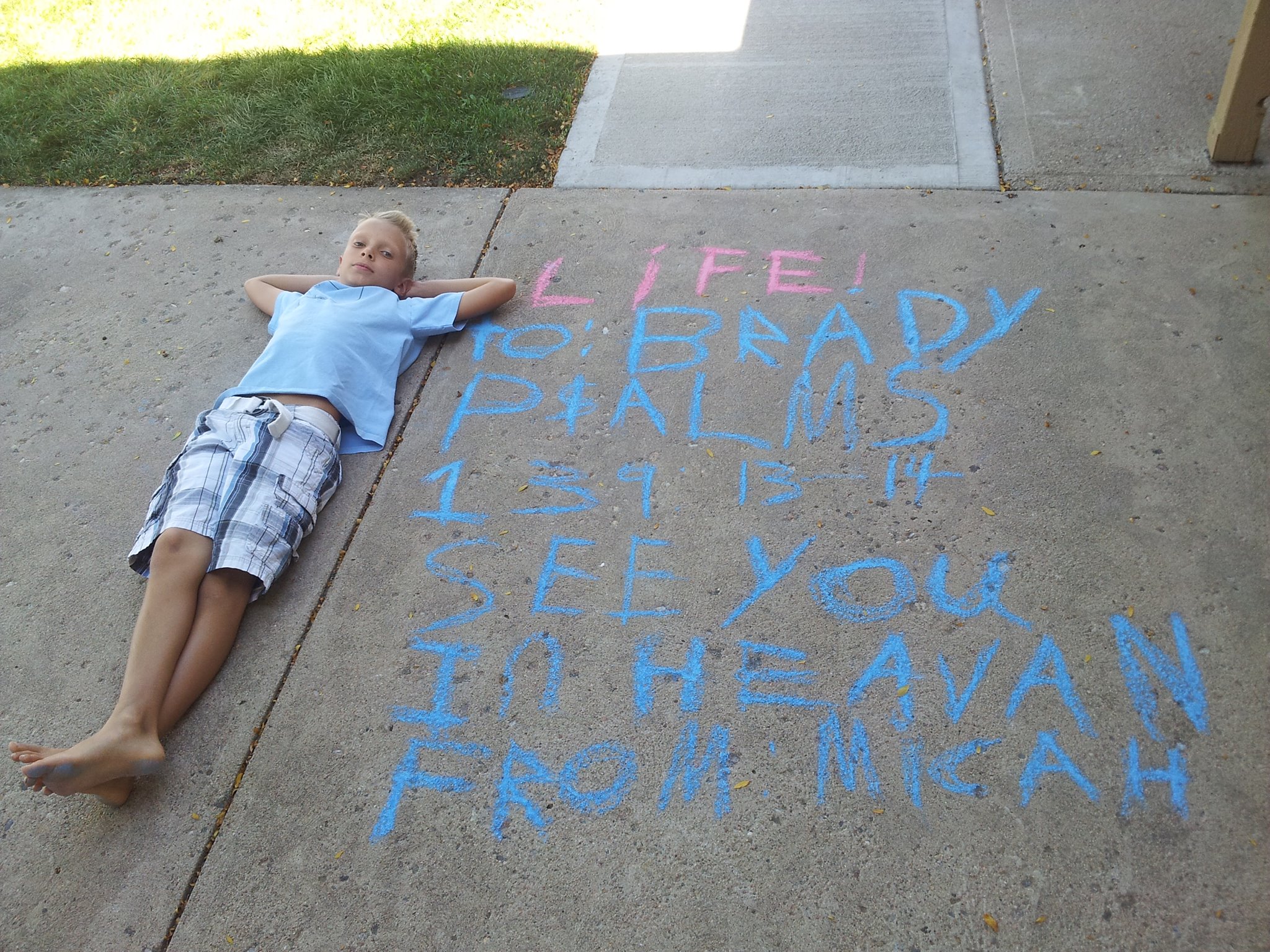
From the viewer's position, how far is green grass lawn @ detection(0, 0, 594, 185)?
4.39 m

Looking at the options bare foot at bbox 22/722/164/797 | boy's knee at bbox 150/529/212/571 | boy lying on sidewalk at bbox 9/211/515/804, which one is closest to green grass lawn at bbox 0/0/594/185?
boy lying on sidewalk at bbox 9/211/515/804

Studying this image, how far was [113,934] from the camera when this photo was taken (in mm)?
1988

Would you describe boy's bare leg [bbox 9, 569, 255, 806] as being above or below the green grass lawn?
below

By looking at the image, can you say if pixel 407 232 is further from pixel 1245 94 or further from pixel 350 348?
pixel 1245 94

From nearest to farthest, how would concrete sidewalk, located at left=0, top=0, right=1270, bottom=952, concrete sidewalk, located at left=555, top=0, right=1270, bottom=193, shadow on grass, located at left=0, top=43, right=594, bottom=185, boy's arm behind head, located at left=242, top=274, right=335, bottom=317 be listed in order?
1. concrete sidewalk, located at left=0, top=0, right=1270, bottom=952
2. boy's arm behind head, located at left=242, top=274, right=335, bottom=317
3. concrete sidewalk, located at left=555, top=0, right=1270, bottom=193
4. shadow on grass, located at left=0, top=43, right=594, bottom=185

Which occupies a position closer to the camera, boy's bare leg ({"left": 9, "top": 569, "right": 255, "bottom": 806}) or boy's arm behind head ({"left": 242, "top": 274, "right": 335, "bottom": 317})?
boy's bare leg ({"left": 9, "top": 569, "right": 255, "bottom": 806})

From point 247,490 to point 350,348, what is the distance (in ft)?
2.32

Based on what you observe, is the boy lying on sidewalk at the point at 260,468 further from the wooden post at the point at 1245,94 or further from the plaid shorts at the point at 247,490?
the wooden post at the point at 1245,94

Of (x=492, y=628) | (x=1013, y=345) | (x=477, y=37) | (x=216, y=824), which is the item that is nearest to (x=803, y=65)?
(x=477, y=37)

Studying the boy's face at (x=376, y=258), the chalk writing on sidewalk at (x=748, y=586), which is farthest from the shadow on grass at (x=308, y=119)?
the chalk writing on sidewalk at (x=748, y=586)

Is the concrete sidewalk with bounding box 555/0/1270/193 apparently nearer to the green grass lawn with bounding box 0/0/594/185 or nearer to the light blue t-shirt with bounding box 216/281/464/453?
the green grass lawn with bounding box 0/0/594/185

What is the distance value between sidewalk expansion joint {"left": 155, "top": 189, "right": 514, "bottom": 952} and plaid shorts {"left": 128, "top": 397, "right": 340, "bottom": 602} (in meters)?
0.14

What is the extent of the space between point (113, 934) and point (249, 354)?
2058mm

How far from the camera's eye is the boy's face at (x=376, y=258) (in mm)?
3396
